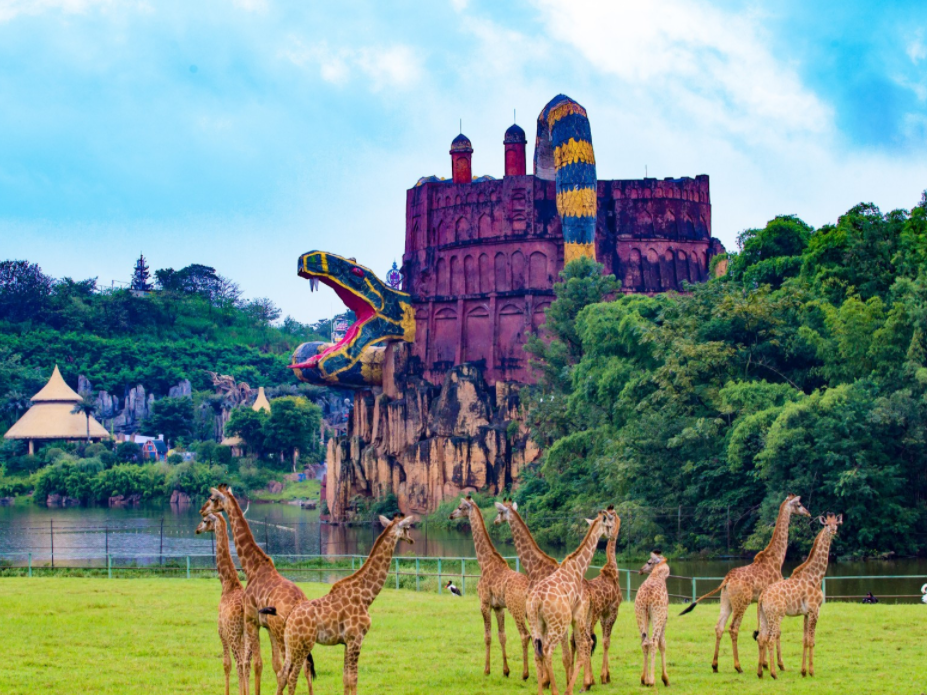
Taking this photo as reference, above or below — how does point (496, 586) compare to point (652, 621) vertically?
above

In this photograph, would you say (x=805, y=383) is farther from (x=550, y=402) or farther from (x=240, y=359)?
(x=240, y=359)

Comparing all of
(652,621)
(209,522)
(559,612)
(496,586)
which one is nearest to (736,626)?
(652,621)

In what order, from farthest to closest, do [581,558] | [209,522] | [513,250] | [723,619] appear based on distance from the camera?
1. [513,250]
2. [723,619]
3. [581,558]
4. [209,522]

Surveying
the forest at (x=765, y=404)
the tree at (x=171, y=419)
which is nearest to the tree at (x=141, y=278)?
the tree at (x=171, y=419)

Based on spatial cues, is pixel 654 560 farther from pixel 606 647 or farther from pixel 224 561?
pixel 224 561

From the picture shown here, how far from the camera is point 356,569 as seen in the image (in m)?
32.0

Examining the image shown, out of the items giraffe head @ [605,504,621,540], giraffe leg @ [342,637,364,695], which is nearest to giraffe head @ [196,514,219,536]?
giraffe leg @ [342,637,364,695]

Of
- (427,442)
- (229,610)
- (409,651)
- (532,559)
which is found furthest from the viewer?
(427,442)

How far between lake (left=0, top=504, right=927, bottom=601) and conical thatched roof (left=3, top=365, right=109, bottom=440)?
22.4 metres

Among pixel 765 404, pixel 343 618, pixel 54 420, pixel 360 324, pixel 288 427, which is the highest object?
pixel 360 324

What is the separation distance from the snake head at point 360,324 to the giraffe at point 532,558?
47.5 meters

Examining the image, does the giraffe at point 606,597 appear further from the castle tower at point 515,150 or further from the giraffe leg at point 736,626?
the castle tower at point 515,150

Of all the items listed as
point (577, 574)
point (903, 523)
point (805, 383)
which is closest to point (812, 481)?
point (903, 523)

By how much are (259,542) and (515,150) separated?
76.7 feet
